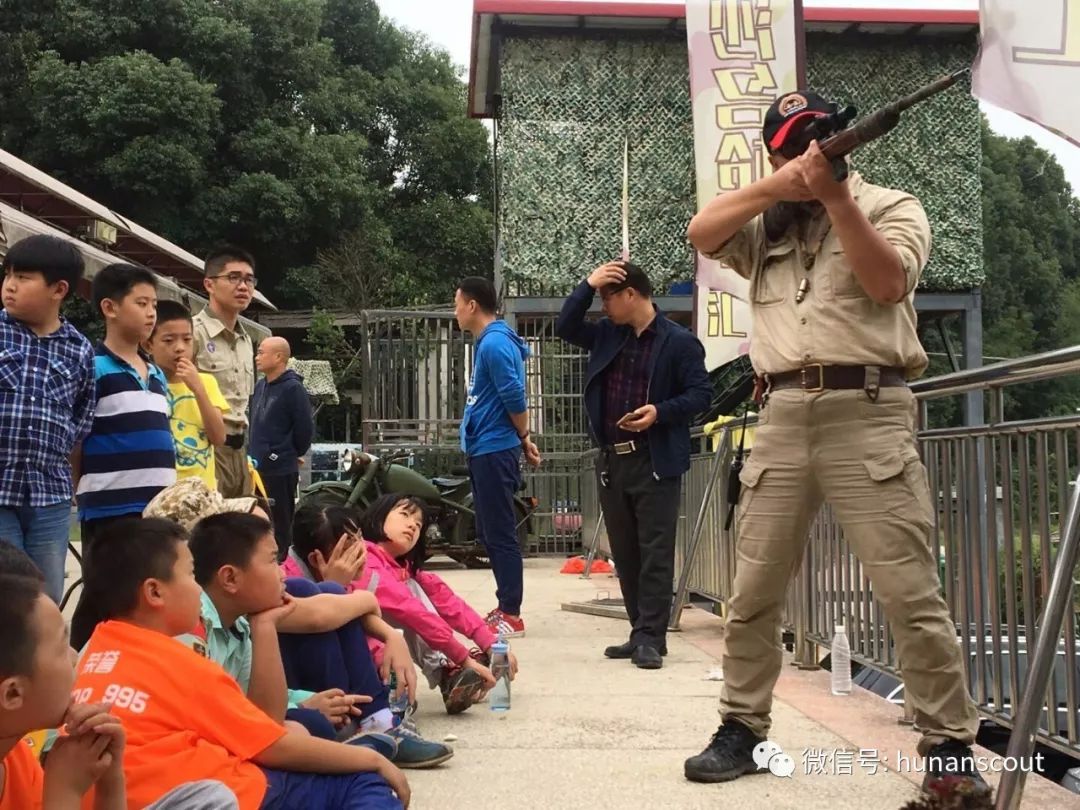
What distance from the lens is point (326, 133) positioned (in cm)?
3019

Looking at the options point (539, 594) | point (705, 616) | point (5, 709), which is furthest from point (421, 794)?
point (539, 594)

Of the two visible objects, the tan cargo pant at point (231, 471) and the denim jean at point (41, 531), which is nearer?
the denim jean at point (41, 531)

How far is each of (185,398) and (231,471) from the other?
78 centimetres

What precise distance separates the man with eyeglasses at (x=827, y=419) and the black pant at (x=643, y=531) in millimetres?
1778

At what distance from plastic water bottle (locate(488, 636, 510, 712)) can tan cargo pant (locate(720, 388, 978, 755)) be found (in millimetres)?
1054

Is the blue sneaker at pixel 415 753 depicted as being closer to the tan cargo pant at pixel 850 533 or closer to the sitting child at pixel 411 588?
the sitting child at pixel 411 588

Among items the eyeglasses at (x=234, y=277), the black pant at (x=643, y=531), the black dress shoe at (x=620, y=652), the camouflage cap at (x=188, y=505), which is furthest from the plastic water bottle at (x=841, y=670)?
the eyeglasses at (x=234, y=277)

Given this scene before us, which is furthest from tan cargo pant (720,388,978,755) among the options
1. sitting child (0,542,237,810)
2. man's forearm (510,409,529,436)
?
man's forearm (510,409,529,436)

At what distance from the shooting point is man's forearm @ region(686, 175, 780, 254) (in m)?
2.80

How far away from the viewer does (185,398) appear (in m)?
4.41

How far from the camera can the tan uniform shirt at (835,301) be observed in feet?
9.37

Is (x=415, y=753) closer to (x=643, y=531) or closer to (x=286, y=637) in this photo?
(x=286, y=637)

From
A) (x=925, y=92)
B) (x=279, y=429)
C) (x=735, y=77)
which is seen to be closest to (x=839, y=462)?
(x=925, y=92)

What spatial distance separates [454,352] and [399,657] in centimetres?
855
